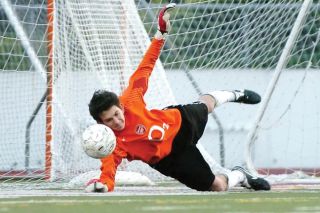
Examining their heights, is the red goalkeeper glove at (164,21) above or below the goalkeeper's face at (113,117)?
above

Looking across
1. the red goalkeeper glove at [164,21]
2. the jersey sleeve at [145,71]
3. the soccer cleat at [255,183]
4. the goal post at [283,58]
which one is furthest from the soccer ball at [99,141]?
the goal post at [283,58]

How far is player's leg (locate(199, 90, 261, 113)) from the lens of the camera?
8258mm

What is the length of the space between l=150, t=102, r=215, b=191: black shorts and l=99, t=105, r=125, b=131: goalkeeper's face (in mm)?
564

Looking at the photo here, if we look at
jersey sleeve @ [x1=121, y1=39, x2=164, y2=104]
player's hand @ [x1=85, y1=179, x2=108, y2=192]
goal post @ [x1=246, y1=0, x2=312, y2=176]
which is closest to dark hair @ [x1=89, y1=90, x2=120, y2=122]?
player's hand @ [x1=85, y1=179, x2=108, y2=192]

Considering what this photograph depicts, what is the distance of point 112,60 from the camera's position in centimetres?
957

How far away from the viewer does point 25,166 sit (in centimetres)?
1047

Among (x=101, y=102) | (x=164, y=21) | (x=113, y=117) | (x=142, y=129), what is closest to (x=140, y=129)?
(x=142, y=129)

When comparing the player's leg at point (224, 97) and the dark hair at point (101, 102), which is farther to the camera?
the player's leg at point (224, 97)

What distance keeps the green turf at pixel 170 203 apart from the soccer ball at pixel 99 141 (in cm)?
27

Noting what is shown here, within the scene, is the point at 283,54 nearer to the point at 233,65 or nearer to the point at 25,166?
the point at 233,65

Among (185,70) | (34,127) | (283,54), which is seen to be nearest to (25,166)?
(34,127)

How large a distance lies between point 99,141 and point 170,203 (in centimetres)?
76

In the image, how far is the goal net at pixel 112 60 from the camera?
9.50 metres

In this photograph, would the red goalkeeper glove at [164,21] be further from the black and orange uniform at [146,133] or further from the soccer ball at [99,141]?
the soccer ball at [99,141]
